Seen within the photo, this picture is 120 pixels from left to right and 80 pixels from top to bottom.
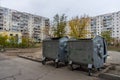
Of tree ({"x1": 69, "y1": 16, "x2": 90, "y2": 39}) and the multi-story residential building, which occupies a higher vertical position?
the multi-story residential building

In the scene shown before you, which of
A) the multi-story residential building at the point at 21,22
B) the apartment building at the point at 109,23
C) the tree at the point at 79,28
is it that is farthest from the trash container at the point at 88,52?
the apartment building at the point at 109,23

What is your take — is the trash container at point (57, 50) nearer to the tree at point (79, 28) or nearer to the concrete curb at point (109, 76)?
the concrete curb at point (109, 76)

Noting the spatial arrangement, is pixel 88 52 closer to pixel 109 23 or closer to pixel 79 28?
pixel 79 28

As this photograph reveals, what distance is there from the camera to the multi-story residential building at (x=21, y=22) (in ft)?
239

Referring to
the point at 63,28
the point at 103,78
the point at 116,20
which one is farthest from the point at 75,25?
the point at 116,20

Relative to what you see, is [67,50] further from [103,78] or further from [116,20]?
[116,20]

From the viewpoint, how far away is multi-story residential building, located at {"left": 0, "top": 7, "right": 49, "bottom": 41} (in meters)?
72.8

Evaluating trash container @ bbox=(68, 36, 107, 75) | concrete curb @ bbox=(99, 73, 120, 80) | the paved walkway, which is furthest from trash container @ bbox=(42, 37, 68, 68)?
concrete curb @ bbox=(99, 73, 120, 80)

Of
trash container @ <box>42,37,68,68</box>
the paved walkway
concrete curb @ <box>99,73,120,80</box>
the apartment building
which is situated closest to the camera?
concrete curb @ <box>99,73,120,80</box>

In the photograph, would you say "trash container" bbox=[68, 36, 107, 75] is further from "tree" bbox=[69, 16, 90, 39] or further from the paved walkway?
"tree" bbox=[69, 16, 90, 39]

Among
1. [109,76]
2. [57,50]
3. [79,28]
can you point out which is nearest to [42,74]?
[57,50]

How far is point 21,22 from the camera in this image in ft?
268

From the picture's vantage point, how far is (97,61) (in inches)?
273

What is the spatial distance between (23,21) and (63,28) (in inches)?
2728
